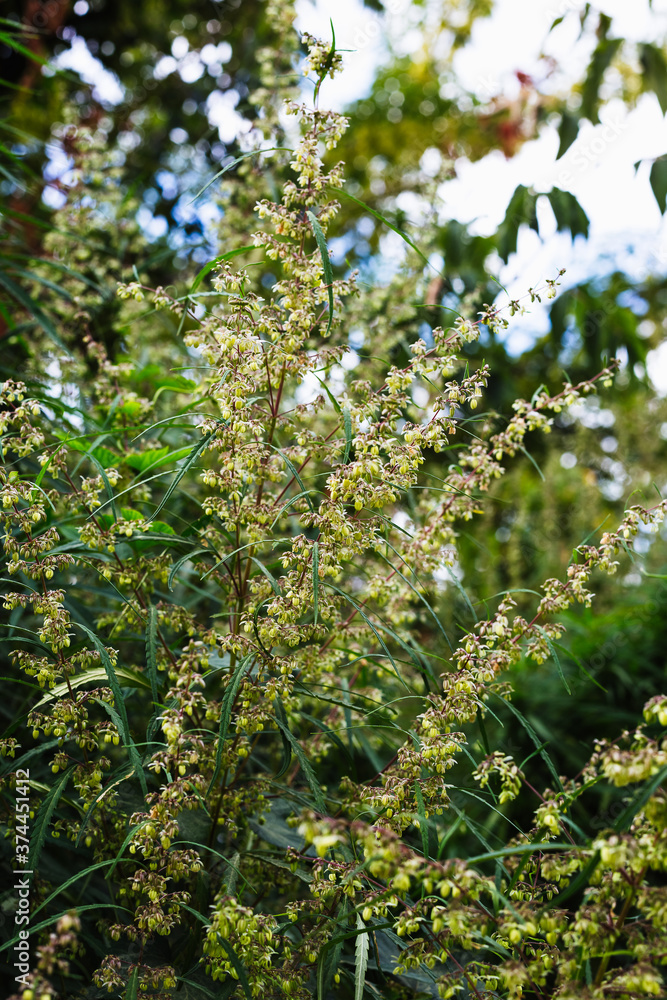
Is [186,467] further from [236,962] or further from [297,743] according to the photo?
[236,962]

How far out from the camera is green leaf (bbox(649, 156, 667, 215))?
263cm

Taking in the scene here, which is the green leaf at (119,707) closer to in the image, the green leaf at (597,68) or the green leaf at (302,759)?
the green leaf at (302,759)

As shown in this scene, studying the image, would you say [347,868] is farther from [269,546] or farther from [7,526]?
[7,526]

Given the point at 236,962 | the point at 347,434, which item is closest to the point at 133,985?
the point at 236,962

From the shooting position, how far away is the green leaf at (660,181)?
2.63m

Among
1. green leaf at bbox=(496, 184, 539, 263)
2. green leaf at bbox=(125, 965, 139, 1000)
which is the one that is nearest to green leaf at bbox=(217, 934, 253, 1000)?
green leaf at bbox=(125, 965, 139, 1000)

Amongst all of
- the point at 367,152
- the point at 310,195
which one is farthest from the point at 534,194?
the point at 367,152

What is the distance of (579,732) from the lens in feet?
12.0

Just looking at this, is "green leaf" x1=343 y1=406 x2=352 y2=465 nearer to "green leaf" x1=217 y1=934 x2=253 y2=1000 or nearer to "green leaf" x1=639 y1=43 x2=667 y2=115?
"green leaf" x1=217 y1=934 x2=253 y2=1000

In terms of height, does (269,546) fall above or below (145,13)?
below

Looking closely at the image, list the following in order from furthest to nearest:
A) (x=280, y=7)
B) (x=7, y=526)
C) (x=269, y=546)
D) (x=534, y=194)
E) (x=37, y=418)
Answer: (x=534, y=194)
(x=280, y=7)
(x=37, y=418)
(x=269, y=546)
(x=7, y=526)

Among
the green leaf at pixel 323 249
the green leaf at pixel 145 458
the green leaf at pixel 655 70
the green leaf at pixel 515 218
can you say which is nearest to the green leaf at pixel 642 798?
the green leaf at pixel 323 249

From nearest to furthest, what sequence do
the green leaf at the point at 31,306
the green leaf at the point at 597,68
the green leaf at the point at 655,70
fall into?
1. the green leaf at the point at 31,306
2. the green leaf at the point at 655,70
3. the green leaf at the point at 597,68

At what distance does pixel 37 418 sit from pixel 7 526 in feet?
2.34
